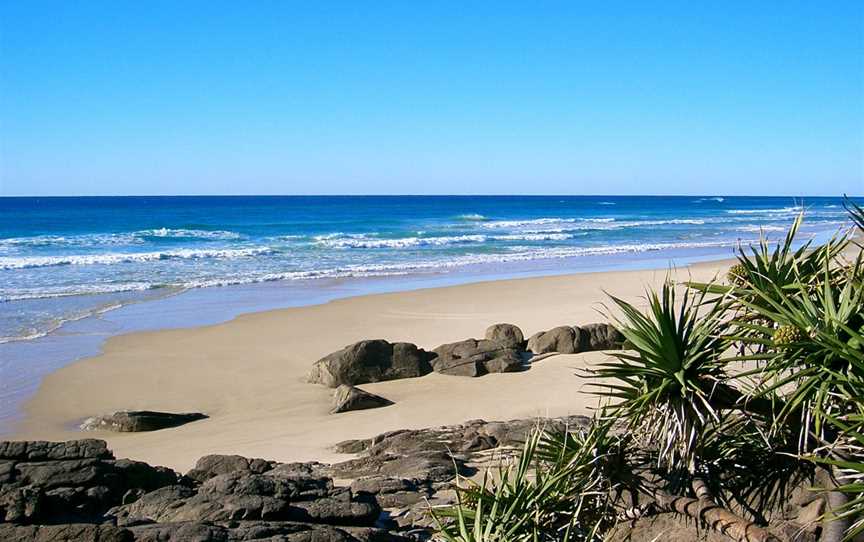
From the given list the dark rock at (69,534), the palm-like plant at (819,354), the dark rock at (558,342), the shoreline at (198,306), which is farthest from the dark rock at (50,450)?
the dark rock at (558,342)

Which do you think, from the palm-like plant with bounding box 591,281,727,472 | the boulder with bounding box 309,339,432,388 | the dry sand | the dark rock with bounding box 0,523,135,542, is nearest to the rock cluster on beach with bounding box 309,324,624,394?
the boulder with bounding box 309,339,432,388

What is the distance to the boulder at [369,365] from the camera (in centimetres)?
1327

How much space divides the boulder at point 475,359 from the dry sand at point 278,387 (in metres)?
0.23

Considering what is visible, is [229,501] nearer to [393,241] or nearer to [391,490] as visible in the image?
[391,490]

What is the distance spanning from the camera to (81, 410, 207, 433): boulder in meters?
11.2

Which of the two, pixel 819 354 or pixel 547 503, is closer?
pixel 819 354

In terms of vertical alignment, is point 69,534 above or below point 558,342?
above

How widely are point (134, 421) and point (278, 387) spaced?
265 centimetres

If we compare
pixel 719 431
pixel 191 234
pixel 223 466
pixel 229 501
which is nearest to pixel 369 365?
pixel 223 466

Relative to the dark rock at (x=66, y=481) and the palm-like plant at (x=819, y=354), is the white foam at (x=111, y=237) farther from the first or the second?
the palm-like plant at (x=819, y=354)

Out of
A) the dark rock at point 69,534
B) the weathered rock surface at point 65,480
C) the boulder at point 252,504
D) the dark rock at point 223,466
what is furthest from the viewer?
the dark rock at point 223,466

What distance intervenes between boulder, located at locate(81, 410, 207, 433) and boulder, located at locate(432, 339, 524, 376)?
4202 millimetres

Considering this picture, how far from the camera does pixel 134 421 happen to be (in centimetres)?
1118

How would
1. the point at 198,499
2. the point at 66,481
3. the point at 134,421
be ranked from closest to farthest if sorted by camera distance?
the point at 198,499 < the point at 66,481 < the point at 134,421
